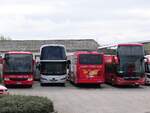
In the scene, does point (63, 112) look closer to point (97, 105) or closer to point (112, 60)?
point (97, 105)

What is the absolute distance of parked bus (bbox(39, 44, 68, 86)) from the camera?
132 ft

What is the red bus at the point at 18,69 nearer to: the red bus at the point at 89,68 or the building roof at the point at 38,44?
the red bus at the point at 89,68

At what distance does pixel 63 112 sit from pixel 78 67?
18.0m

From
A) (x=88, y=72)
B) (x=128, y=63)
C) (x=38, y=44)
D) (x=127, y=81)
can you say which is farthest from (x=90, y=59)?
(x=38, y=44)

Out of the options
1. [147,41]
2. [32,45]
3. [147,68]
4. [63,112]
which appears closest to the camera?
[63,112]

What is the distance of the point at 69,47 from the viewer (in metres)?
70.9

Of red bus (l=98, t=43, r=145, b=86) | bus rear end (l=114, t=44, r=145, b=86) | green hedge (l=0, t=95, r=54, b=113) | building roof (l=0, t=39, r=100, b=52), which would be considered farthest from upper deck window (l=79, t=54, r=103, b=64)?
building roof (l=0, t=39, r=100, b=52)

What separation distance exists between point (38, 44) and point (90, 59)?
33.8 m

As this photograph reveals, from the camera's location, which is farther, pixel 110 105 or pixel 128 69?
pixel 128 69

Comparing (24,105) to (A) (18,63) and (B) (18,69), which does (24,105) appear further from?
(A) (18,63)

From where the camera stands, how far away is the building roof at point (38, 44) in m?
70.4

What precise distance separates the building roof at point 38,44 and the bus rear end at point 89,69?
30.2 metres

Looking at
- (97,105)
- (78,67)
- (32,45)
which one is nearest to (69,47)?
(32,45)

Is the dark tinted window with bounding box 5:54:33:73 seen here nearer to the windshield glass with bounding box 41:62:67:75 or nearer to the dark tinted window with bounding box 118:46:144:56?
the windshield glass with bounding box 41:62:67:75
